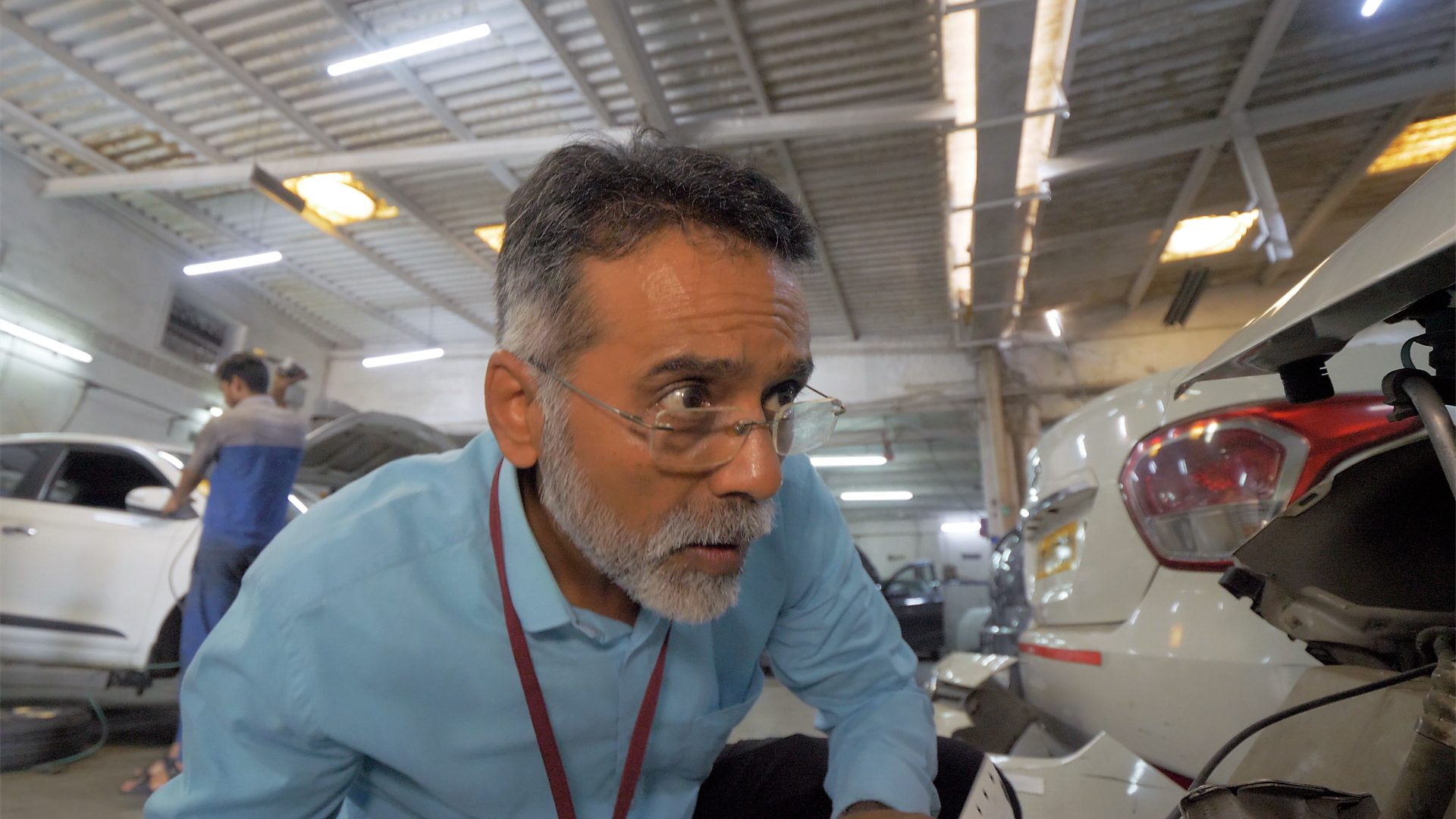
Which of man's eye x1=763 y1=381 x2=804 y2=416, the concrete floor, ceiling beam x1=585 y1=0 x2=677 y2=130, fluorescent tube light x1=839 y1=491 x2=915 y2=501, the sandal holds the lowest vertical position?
the concrete floor

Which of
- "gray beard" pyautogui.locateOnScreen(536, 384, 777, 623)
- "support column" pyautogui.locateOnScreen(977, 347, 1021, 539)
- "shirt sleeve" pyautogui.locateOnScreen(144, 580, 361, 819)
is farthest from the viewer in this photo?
"support column" pyautogui.locateOnScreen(977, 347, 1021, 539)

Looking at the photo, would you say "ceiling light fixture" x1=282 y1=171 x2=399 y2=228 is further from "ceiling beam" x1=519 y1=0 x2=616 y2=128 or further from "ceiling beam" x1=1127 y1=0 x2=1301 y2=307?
"ceiling beam" x1=1127 y1=0 x2=1301 y2=307

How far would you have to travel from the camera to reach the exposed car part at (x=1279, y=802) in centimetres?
71

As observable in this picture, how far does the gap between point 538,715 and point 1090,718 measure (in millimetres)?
1197

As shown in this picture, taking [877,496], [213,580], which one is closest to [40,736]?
[213,580]

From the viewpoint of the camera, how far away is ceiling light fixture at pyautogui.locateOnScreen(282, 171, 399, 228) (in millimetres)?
7148

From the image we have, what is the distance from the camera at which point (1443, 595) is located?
993 millimetres

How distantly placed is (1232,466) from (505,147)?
623 cm

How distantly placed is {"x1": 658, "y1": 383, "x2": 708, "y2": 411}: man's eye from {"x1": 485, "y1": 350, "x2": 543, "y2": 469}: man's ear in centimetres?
25

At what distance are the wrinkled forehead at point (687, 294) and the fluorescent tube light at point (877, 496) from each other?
17.6m

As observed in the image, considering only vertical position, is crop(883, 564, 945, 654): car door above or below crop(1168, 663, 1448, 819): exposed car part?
below

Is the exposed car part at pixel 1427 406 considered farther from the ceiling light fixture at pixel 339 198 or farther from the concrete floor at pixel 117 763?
the ceiling light fixture at pixel 339 198

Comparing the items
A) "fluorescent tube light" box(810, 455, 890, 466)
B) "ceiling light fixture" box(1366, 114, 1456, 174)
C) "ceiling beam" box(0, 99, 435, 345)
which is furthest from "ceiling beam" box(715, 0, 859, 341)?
"ceiling beam" box(0, 99, 435, 345)

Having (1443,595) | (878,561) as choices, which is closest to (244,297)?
(1443,595)
